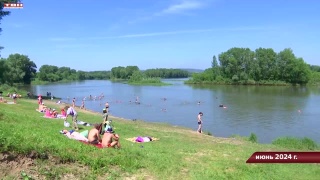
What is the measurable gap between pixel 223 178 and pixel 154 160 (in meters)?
2.23

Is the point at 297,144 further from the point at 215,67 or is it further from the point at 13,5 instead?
the point at 215,67

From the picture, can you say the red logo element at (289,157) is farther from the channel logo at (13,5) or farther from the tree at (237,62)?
the tree at (237,62)

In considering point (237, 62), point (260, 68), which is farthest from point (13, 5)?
point (237, 62)

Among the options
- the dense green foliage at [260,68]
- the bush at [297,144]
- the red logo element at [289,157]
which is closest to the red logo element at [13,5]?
the bush at [297,144]

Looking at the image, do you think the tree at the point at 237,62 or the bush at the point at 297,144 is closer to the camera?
the bush at the point at 297,144

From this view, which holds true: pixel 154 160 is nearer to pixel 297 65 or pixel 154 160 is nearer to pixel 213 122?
pixel 213 122

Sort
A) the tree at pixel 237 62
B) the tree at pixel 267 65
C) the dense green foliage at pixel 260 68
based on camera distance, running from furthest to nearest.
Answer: the tree at pixel 237 62, the tree at pixel 267 65, the dense green foliage at pixel 260 68

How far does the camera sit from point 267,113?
48312mm

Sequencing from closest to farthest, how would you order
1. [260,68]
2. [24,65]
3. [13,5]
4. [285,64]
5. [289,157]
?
[289,157] < [13,5] < [285,64] < [260,68] < [24,65]

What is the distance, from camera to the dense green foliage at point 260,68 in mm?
124438

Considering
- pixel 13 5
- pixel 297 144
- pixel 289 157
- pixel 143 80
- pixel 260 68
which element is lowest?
pixel 297 144

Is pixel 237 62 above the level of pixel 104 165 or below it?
above

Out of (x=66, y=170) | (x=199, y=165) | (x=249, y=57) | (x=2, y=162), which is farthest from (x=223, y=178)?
(x=249, y=57)

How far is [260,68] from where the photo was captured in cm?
12988
